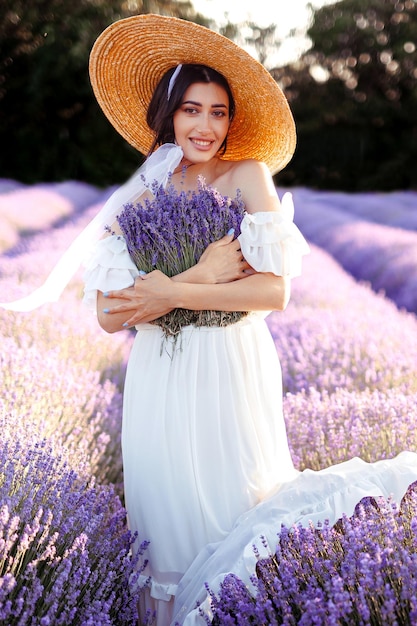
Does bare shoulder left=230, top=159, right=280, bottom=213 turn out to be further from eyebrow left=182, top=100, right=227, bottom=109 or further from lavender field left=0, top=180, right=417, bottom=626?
lavender field left=0, top=180, right=417, bottom=626

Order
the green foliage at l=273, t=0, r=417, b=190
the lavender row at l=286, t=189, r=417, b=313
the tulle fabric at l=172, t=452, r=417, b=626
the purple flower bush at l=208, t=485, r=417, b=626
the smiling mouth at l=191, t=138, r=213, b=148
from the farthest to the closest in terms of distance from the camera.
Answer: the green foliage at l=273, t=0, r=417, b=190 < the lavender row at l=286, t=189, r=417, b=313 < the smiling mouth at l=191, t=138, r=213, b=148 < the tulle fabric at l=172, t=452, r=417, b=626 < the purple flower bush at l=208, t=485, r=417, b=626

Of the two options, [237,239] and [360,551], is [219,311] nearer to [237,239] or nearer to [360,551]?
[237,239]

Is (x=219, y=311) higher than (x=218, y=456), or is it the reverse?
(x=219, y=311)

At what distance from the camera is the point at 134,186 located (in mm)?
2398

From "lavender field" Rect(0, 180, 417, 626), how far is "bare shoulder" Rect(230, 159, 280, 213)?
34.8 inches

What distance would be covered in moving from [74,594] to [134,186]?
3.95ft

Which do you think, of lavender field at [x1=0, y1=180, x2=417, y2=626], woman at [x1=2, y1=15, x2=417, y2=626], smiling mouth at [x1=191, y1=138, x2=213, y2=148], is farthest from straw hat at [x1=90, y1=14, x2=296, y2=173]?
lavender field at [x1=0, y1=180, x2=417, y2=626]

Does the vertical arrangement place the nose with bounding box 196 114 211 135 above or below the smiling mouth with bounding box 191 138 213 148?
above

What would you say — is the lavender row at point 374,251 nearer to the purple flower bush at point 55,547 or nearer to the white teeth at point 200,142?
the white teeth at point 200,142

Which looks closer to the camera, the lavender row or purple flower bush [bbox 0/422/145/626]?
purple flower bush [bbox 0/422/145/626]

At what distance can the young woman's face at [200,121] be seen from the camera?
2336 millimetres

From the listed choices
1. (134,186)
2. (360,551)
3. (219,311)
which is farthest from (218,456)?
(134,186)

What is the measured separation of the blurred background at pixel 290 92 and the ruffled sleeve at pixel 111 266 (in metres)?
22.3

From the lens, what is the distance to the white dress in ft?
7.27
